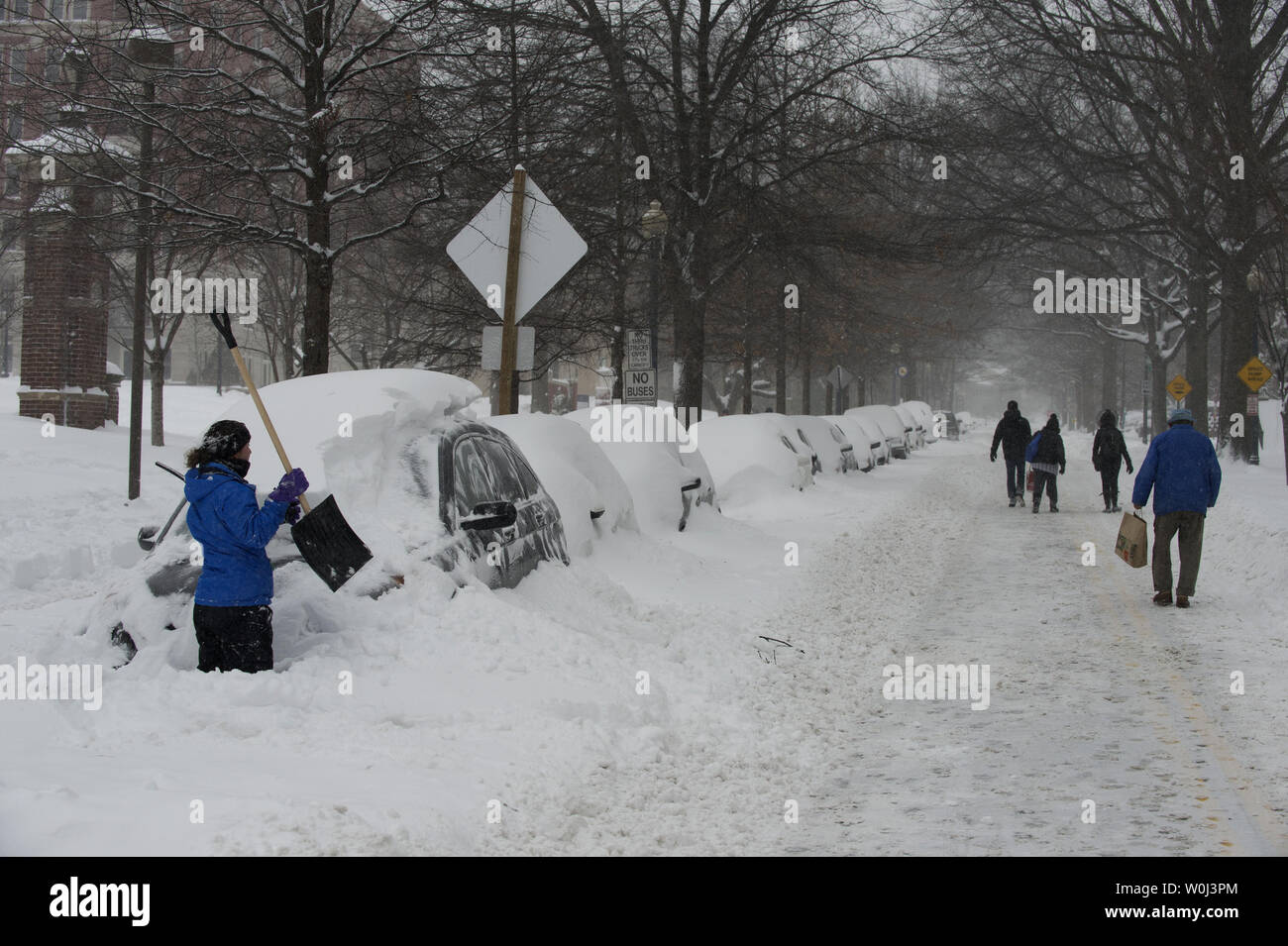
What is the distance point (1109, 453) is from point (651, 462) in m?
10.0

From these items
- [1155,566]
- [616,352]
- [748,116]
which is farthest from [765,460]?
[1155,566]

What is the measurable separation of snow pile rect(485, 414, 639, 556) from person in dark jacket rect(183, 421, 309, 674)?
406 centimetres

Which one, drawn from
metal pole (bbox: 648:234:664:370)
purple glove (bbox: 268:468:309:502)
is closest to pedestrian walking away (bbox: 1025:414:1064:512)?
metal pole (bbox: 648:234:664:370)

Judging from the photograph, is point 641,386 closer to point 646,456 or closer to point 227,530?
point 646,456

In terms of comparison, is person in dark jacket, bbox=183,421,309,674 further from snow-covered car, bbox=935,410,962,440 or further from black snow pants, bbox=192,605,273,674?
snow-covered car, bbox=935,410,962,440

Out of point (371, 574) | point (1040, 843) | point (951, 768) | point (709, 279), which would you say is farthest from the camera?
point (709, 279)

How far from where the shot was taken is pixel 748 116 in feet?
69.3

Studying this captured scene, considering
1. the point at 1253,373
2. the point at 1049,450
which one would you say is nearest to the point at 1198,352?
the point at 1253,373

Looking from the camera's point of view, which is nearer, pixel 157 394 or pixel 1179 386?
pixel 157 394

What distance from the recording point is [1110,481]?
843 inches

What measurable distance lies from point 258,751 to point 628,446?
30.7ft

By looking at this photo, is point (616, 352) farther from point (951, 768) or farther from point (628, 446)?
point (951, 768)

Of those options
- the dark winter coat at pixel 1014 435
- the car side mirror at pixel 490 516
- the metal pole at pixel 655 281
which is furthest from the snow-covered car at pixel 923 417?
the car side mirror at pixel 490 516

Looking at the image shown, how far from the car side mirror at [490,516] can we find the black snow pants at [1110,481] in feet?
52.0
